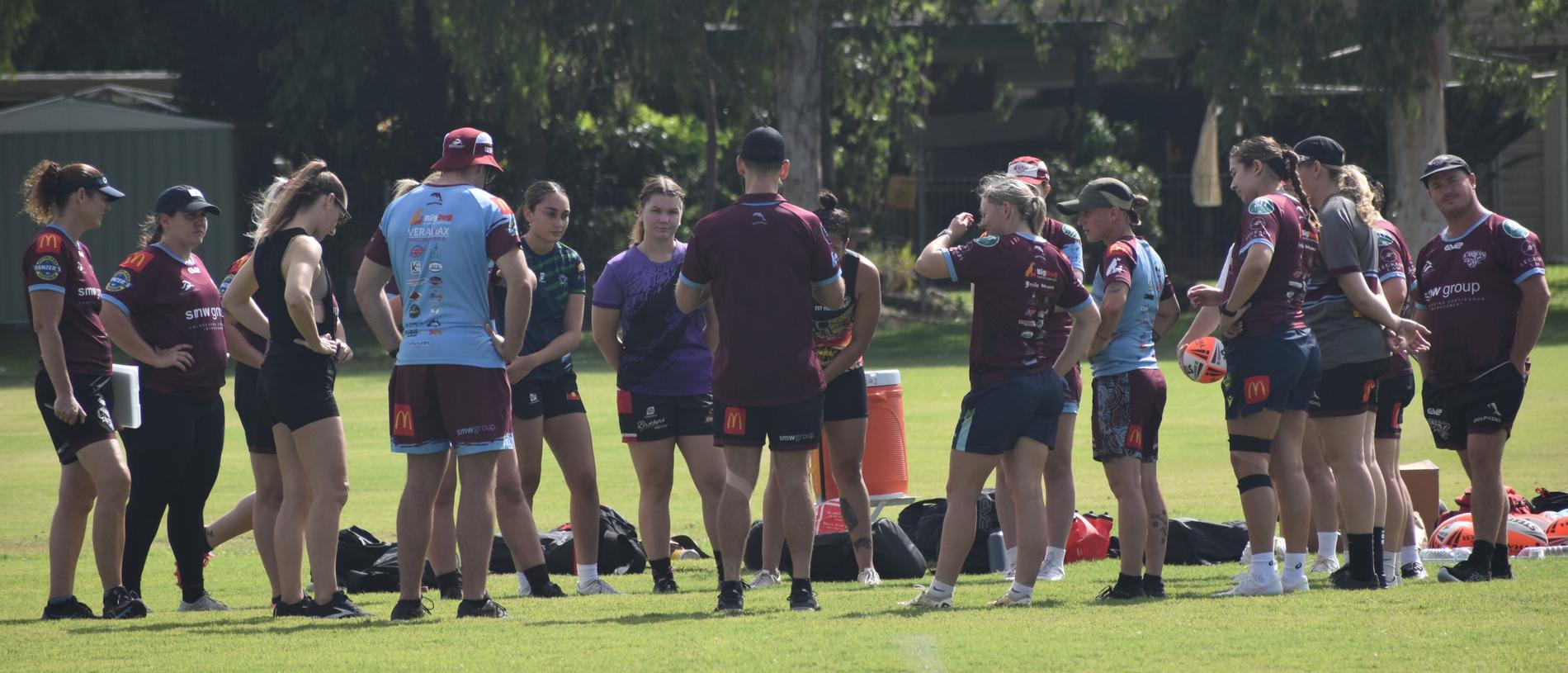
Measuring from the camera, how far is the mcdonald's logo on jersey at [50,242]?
7.11m

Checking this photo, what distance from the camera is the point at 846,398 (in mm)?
8031

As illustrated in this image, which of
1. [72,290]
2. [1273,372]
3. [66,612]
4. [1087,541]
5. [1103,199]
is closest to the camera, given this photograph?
[1273,372]

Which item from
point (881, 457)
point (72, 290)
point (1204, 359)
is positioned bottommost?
point (881, 457)

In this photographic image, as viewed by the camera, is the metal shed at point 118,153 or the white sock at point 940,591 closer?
the white sock at point 940,591

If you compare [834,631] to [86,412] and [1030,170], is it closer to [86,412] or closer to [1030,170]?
[1030,170]

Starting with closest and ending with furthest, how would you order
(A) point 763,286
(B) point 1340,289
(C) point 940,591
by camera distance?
1. (A) point 763,286
2. (C) point 940,591
3. (B) point 1340,289

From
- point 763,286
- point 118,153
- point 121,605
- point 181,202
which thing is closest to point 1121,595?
point 763,286

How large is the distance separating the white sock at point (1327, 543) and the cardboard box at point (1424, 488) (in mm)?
1480

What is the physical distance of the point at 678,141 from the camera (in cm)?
3409

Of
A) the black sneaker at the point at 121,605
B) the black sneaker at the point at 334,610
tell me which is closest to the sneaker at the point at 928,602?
the black sneaker at the point at 334,610

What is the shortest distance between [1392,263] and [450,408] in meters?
4.35

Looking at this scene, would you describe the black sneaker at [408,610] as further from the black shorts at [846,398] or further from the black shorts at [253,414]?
the black shorts at [846,398]

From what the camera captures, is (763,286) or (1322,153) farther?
(1322,153)

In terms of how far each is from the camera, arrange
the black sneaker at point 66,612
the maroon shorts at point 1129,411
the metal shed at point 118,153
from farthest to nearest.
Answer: the metal shed at point 118,153, the maroon shorts at point 1129,411, the black sneaker at point 66,612
